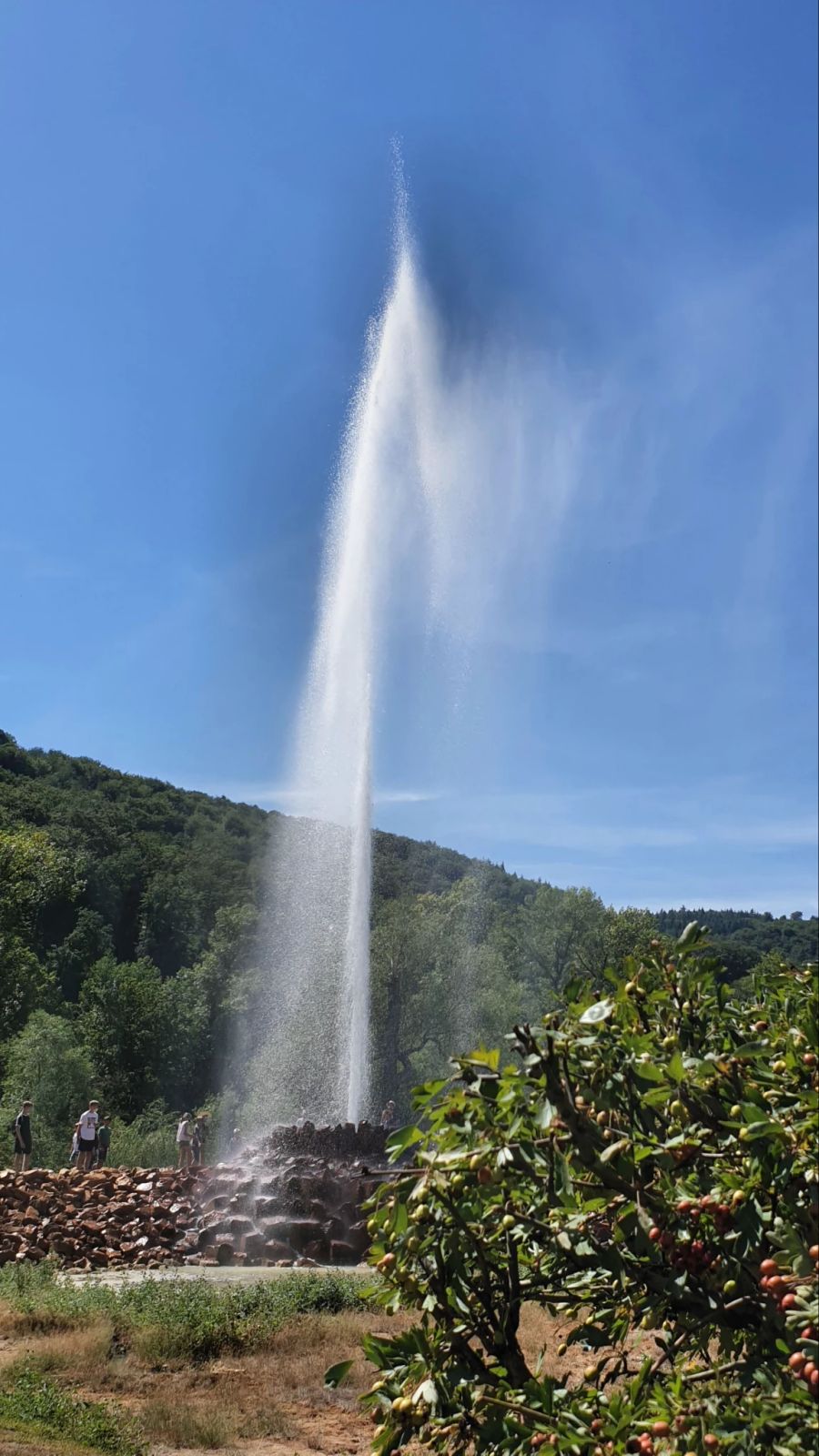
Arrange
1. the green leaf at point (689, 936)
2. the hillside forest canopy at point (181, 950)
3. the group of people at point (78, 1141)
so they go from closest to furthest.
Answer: the green leaf at point (689, 936) < the group of people at point (78, 1141) < the hillside forest canopy at point (181, 950)

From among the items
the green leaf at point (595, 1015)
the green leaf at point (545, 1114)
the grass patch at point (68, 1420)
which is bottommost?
the grass patch at point (68, 1420)

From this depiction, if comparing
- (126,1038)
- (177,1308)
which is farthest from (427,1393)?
(126,1038)

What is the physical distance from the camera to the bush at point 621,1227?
7.34ft

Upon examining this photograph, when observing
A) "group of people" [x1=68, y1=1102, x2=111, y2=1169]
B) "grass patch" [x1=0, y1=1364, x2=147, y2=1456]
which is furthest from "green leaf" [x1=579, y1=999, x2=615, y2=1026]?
"group of people" [x1=68, y1=1102, x2=111, y2=1169]

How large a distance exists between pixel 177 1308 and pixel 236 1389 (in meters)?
1.69

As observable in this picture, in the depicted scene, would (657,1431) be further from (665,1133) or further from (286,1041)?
(286,1041)

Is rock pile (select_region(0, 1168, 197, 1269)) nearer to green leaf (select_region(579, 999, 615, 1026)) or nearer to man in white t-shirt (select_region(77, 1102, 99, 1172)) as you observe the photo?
man in white t-shirt (select_region(77, 1102, 99, 1172))

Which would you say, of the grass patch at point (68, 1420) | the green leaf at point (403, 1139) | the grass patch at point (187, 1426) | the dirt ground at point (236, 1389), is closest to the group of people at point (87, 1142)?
the dirt ground at point (236, 1389)

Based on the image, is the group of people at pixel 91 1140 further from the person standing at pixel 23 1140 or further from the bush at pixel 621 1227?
the bush at pixel 621 1227

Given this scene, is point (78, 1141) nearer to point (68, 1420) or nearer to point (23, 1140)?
point (23, 1140)

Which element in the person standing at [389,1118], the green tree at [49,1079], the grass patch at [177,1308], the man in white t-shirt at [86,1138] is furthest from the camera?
the green tree at [49,1079]

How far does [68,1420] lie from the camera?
19.6ft

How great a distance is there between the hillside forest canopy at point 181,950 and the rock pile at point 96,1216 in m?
9.06

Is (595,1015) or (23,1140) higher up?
(595,1015)
